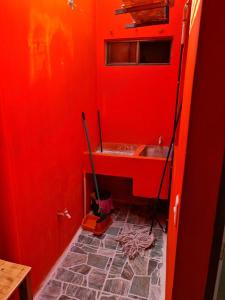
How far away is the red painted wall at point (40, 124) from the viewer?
1413 mm

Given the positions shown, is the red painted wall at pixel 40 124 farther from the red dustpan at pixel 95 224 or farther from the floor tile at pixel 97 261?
the floor tile at pixel 97 261

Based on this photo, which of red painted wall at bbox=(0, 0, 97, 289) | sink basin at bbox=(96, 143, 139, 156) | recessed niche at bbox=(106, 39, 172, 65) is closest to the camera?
red painted wall at bbox=(0, 0, 97, 289)

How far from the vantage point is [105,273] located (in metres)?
2.15

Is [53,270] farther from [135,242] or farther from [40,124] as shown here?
[40,124]

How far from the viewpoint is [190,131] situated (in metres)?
0.67

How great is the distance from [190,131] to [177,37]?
252 centimetres

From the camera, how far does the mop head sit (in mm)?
2414

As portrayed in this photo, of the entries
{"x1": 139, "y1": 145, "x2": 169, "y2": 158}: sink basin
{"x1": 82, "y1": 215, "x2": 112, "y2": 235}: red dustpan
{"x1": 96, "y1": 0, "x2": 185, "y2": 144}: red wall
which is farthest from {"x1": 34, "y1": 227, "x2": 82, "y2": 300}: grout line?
{"x1": 96, "y1": 0, "x2": 185, "y2": 144}: red wall

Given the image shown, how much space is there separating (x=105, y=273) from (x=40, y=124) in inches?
62.2

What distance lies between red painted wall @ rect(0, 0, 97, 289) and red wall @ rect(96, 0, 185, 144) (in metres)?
0.41

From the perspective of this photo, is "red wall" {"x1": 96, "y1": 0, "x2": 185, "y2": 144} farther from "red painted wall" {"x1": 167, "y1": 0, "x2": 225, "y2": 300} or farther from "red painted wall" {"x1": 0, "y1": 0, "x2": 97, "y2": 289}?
"red painted wall" {"x1": 167, "y1": 0, "x2": 225, "y2": 300}

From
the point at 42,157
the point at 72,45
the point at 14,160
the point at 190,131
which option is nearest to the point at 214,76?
the point at 190,131

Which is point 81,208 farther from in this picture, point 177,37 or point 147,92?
point 177,37

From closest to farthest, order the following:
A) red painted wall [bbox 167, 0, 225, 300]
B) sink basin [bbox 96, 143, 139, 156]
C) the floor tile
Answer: red painted wall [bbox 167, 0, 225, 300], the floor tile, sink basin [bbox 96, 143, 139, 156]
